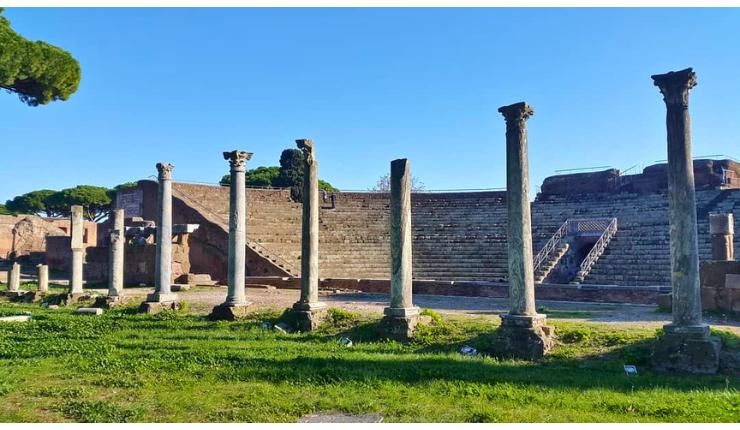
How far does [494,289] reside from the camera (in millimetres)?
18094

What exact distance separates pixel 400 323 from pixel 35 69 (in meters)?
14.3

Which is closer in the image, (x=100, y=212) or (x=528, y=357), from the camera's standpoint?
(x=528, y=357)

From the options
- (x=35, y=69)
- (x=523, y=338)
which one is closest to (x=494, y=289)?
(x=523, y=338)

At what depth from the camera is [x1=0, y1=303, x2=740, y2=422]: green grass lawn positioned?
19.2 ft

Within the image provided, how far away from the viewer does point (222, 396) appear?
652 cm

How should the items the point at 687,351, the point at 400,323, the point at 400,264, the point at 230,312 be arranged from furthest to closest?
the point at 230,312 < the point at 400,264 < the point at 400,323 < the point at 687,351

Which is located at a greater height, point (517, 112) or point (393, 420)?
point (517, 112)

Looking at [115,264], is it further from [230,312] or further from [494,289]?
[494,289]

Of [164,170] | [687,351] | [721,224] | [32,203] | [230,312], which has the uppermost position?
[32,203]

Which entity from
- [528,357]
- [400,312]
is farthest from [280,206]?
[528,357]

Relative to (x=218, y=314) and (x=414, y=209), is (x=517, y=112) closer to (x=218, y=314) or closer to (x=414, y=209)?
(x=218, y=314)

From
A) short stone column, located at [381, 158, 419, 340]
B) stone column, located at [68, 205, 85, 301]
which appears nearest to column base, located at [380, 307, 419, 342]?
short stone column, located at [381, 158, 419, 340]

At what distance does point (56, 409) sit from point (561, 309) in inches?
441

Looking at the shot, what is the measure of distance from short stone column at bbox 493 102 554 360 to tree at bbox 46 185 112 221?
4880cm
